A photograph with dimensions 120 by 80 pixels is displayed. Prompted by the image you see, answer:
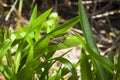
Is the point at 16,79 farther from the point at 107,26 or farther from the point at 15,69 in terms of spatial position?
the point at 107,26

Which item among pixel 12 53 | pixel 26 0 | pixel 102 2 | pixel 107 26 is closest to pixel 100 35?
pixel 107 26

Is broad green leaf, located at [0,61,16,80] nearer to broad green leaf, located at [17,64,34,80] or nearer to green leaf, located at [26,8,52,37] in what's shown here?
broad green leaf, located at [17,64,34,80]

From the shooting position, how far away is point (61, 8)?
2326mm

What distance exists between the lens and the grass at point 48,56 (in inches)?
35.0

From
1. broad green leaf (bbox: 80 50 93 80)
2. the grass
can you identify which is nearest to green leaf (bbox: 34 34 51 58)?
the grass

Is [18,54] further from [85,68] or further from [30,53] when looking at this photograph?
[85,68]

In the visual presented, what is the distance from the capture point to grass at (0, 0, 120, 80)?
889mm

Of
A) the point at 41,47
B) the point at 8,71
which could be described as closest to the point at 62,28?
the point at 41,47

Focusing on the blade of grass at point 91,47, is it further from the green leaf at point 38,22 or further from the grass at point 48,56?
the green leaf at point 38,22


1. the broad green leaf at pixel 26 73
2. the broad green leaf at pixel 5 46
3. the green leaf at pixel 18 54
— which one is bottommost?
the broad green leaf at pixel 26 73

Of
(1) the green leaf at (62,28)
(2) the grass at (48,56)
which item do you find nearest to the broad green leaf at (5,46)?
(2) the grass at (48,56)

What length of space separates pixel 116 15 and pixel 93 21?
0.17 meters

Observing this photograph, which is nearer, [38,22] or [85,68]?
[85,68]

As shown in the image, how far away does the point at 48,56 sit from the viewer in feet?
3.34
